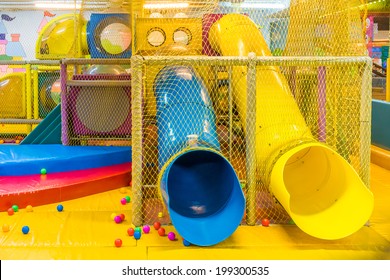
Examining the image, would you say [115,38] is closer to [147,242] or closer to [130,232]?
[130,232]

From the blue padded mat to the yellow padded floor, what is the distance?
0.77m

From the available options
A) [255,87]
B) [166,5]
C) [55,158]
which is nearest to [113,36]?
[166,5]

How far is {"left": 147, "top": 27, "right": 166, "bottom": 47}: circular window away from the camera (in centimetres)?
572

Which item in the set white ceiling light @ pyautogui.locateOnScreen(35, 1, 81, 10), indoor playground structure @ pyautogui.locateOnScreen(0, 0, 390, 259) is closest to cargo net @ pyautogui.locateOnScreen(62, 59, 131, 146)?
indoor playground structure @ pyautogui.locateOnScreen(0, 0, 390, 259)

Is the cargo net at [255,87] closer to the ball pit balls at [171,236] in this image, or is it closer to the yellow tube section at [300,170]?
the yellow tube section at [300,170]

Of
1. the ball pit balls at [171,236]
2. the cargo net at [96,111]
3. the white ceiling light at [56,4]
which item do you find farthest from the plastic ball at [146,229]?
the white ceiling light at [56,4]

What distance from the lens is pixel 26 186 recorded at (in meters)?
4.55

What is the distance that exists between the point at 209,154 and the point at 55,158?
1.71m

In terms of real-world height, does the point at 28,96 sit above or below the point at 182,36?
below

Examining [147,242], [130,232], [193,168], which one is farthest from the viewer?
[193,168]

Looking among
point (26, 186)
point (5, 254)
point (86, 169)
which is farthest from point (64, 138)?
point (5, 254)

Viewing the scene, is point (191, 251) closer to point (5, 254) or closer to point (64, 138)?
point (5, 254)

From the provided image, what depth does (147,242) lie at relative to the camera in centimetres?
359

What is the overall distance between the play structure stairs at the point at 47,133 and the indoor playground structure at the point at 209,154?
0.02 meters
